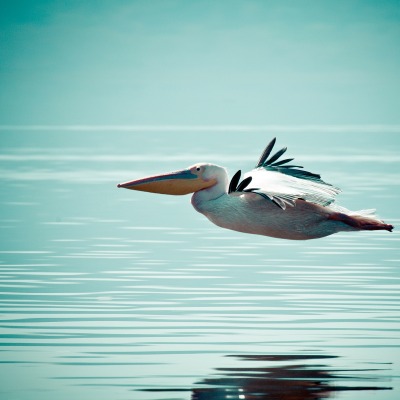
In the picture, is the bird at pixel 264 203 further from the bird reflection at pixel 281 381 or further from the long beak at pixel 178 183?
the bird reflection at pixel 281 381

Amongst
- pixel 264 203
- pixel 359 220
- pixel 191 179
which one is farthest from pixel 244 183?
pixel 359 220

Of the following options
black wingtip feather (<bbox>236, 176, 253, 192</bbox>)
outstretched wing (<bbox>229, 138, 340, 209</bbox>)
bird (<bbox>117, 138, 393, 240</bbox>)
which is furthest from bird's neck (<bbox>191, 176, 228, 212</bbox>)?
black wingtip feather (<bbox>236, 176, 253, 192</bbox>)

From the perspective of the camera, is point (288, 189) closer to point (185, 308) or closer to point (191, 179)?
point (191, 179)

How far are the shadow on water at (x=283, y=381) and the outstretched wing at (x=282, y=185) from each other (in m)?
1.26

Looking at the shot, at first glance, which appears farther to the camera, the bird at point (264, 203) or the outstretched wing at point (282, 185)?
the bird at point (264, 203)

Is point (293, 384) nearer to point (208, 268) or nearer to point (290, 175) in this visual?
point (290, 175)

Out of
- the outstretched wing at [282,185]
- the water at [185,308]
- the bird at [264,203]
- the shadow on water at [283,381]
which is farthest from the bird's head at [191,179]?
the shadow on water at [283,381]

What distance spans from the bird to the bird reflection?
4.89 feet

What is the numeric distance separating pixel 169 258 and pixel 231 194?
266 cm

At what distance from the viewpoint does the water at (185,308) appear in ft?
24.7

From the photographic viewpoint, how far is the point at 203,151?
34.8m

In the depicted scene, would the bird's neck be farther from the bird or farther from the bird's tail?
the bird's tail

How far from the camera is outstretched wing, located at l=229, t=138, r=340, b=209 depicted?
901cm

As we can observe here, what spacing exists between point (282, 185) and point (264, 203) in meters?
0.17
